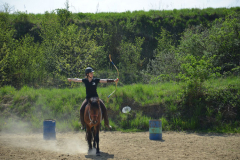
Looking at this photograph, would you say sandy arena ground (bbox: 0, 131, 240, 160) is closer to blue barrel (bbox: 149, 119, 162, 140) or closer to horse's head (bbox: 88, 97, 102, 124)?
blue barrel (bbox: 149, 119, 162, 140)

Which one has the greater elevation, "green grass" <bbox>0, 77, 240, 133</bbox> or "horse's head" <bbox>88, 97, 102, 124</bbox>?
"horse's head" <bbox>88, 97, 102, 124</bbox>

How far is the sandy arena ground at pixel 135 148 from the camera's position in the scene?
7.18m

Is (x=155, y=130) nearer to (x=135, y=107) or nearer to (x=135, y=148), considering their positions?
(x=135, y=148)

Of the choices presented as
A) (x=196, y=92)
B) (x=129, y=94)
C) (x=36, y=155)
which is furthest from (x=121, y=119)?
(x=36, y=155)

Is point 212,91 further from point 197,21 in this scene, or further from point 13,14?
point 13,14

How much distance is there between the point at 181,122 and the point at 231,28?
8650mm

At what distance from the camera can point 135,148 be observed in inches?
329

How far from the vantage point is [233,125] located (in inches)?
457

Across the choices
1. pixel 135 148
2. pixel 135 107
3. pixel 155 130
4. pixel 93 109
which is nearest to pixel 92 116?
pixel 93 109

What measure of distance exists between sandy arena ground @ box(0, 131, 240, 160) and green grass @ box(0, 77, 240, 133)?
4.67 ft

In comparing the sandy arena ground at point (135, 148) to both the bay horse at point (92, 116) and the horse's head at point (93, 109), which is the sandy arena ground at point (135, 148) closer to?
the bay horse at point (92, 116)

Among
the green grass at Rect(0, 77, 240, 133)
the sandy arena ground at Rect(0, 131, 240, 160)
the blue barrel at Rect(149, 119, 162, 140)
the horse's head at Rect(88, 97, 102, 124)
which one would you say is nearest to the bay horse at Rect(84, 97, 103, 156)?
the horse's head at Rect(88, 97, 102, 124)

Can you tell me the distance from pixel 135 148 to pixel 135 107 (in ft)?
17.2

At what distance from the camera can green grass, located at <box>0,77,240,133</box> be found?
40.0ft
